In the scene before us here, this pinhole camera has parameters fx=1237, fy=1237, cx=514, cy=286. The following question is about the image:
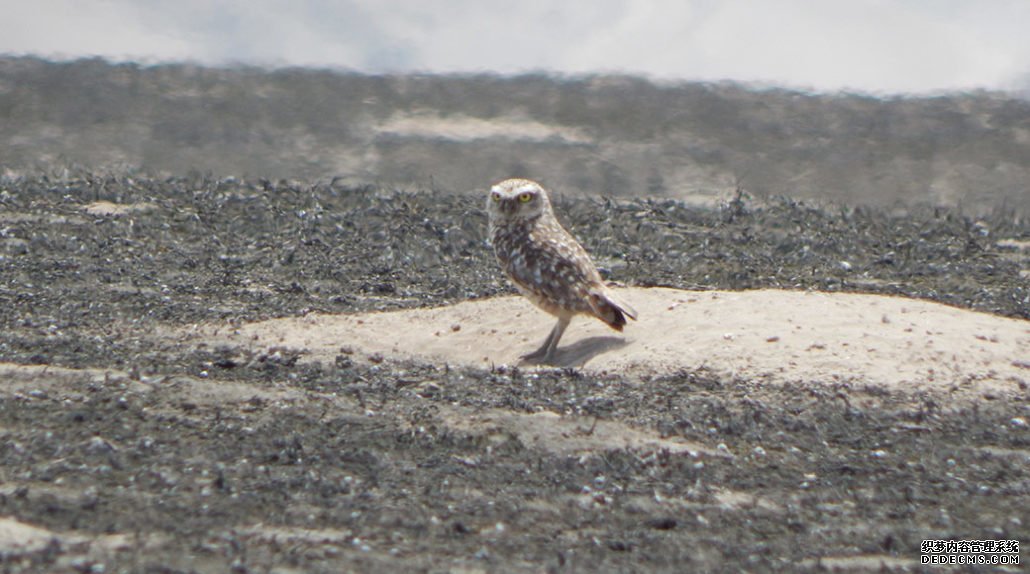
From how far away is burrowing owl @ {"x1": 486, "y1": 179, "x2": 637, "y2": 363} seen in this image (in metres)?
8.65

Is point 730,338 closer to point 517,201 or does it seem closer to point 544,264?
point 544,264

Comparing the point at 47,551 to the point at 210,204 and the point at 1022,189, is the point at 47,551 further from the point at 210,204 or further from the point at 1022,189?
the point at 1022,189

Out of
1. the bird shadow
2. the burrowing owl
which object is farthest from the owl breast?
the bird shadow

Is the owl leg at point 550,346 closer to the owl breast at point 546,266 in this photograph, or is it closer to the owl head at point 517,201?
the owl breast at point 546,266

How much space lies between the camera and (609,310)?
8547 mm

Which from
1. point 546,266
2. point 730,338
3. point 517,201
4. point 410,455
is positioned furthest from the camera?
point 517,201

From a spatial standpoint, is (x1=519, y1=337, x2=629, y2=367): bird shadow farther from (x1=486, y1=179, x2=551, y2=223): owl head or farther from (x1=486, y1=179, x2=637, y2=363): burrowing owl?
(x1=486, y1=179, x2=551, y2=223): owl head

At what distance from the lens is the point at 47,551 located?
483cm

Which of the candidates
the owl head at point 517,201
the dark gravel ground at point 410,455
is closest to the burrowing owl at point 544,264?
the owl head at point 517,201

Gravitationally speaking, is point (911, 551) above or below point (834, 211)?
below

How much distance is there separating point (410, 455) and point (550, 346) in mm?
2862

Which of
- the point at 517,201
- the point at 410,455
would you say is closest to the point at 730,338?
the point at 517,201

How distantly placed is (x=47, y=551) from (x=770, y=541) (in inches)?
118

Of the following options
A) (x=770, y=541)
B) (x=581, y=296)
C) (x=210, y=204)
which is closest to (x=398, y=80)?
Answer: (x=210, y=204)
